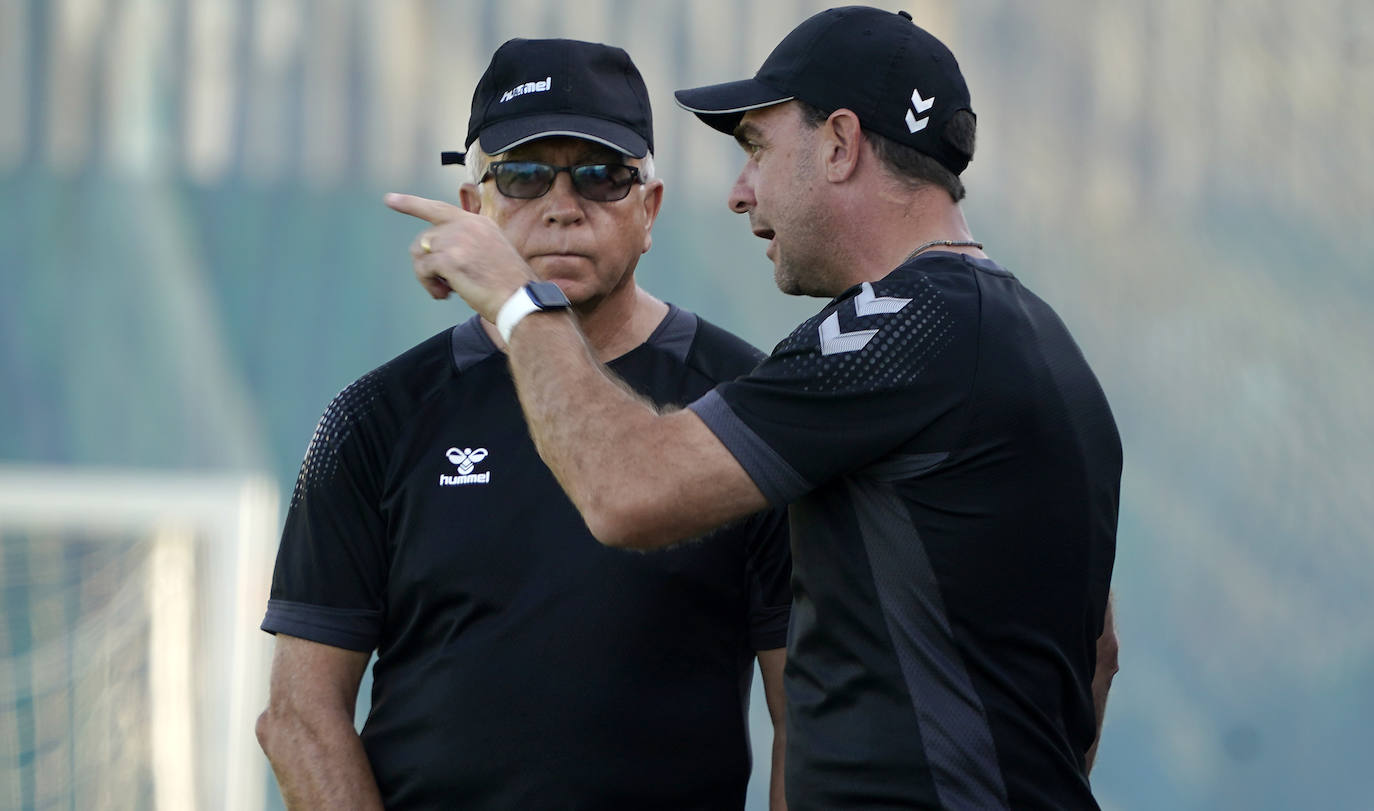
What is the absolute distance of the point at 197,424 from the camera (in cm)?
406

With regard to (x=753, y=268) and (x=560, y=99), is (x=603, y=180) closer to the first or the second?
(x=560, y=99)

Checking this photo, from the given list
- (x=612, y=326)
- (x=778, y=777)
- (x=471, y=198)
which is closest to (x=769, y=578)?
(x=778, y=777)

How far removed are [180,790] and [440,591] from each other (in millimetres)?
2440

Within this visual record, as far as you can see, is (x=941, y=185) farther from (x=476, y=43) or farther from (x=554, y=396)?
(x=476, y=43)

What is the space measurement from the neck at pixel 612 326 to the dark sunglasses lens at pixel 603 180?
0.45 feet

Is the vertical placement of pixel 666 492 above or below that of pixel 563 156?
below

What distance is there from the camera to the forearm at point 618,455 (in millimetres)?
1660

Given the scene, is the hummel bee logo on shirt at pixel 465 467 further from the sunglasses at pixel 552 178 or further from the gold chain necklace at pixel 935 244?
the gold chain necklace at pixel 935 244

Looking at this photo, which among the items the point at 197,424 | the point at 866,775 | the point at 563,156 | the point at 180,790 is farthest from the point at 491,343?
the point at 180,790

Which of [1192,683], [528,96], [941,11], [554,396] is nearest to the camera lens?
[554,396]

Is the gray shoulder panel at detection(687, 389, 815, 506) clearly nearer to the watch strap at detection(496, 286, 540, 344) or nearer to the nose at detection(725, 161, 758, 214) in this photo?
the watch strap at detection(496, 286, 540, 344)

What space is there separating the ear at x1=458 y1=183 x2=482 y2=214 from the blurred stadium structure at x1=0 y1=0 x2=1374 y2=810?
5.87 feet

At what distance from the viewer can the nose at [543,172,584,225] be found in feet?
6.98

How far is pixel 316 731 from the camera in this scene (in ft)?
6.61
